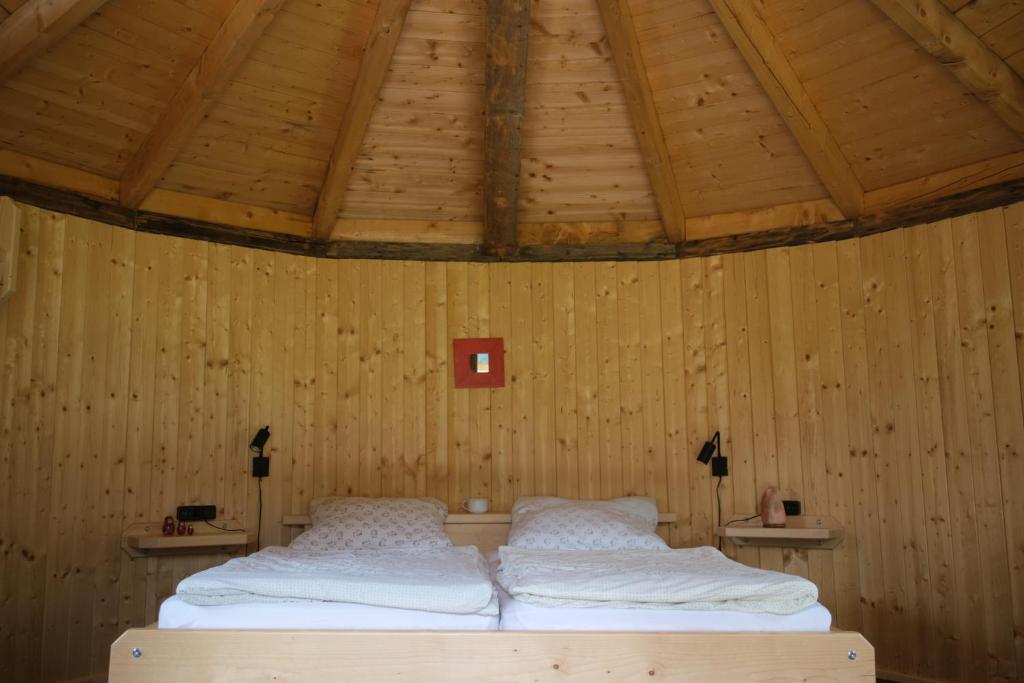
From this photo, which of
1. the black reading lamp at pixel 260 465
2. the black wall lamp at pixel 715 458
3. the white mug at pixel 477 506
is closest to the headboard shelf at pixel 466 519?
the white mug at pixel 477 506

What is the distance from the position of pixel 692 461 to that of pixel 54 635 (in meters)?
3.16

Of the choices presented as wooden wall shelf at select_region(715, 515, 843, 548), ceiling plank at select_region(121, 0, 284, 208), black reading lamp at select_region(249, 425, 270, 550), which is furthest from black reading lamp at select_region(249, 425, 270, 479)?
wooden wall shelf at select_region(715, 515, 843, 548)

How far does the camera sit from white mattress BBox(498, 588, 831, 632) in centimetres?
264

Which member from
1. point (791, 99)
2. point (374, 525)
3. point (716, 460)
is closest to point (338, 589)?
point (374, 525)

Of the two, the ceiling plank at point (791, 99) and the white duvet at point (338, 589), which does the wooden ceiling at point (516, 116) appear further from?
the white duvet at point (338, 589)

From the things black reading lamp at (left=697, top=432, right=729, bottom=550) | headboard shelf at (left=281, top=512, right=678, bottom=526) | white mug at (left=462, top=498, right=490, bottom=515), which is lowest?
headboard shelf at (left=281, top=512, right=678, bottom=526)

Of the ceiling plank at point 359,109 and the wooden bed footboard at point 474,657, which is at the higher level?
→ the ceiling plank at point 359,109

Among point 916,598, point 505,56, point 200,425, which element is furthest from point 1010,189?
point 200,425

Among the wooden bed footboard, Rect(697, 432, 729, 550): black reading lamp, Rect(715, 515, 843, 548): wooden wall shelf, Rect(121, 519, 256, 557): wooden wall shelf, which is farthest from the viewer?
Rect(697, 432, 729, 550): black reading lamp

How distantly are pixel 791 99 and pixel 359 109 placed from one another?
6.79 feet

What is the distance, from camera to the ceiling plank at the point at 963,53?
3484 mm

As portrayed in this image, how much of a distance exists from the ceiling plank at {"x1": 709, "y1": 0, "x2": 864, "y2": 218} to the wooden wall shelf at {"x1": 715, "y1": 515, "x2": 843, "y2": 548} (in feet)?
5.21

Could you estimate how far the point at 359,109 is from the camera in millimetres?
4250

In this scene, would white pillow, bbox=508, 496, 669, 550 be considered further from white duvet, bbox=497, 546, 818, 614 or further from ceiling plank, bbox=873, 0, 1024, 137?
ceiling plank, bbox=873, 0, 1024, 137
